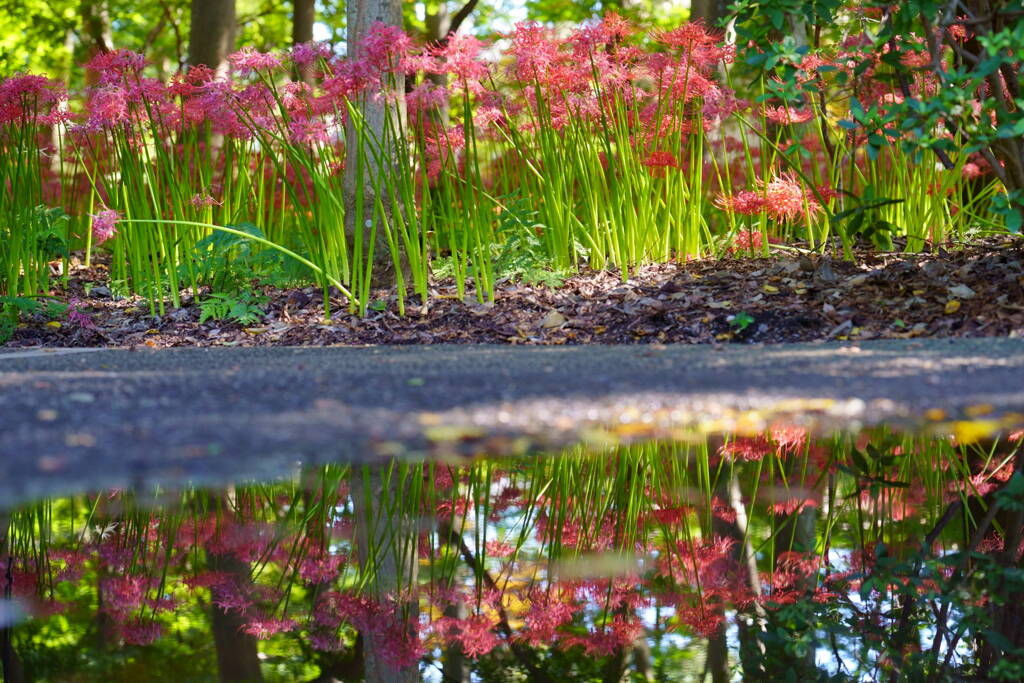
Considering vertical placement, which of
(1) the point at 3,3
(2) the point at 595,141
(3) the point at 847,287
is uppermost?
(1) the point at 3,3

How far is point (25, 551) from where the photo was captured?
5.85 feet

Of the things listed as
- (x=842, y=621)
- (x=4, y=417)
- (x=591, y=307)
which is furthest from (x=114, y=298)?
(x=842, y=621)

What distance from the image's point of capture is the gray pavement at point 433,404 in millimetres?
2156

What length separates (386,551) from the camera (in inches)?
73.2

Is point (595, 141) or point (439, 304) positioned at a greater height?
point (595, 141)

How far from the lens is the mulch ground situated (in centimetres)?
432

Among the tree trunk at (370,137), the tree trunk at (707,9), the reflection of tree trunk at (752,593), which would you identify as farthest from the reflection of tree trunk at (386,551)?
the tree trunk at (707,9)

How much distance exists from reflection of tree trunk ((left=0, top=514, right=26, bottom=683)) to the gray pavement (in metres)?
0.08

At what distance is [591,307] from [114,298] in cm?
287

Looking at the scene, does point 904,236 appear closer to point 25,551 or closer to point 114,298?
point 114,298

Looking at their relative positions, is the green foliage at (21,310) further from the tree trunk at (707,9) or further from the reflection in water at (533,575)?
the tree trunk at (707,9)

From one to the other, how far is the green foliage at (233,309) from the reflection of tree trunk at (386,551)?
310cm

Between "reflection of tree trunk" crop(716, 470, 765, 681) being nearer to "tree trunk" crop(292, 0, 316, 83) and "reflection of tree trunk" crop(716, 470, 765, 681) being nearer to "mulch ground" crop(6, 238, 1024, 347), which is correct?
"mulch ground" crop(6, 238, 1024, 347)

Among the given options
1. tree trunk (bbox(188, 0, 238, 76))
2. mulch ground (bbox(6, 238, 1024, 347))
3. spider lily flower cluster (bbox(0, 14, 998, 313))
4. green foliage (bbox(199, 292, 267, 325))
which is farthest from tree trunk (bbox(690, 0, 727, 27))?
tree trunk (bbox(188, 0, 238, 76))
